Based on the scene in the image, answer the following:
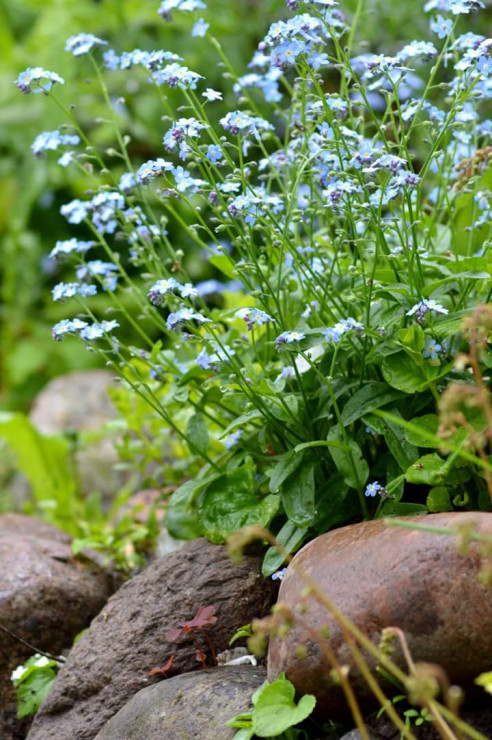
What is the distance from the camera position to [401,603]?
1751mm

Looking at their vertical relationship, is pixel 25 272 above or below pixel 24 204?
below

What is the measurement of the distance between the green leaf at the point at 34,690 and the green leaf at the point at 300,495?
2.91 ft

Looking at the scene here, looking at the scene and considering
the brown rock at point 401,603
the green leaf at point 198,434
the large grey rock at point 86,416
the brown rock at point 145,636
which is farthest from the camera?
the large grey rock at point 86,416

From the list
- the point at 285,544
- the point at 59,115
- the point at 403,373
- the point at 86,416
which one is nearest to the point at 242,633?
the point at 285,544

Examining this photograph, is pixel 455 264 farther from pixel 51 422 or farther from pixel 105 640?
pixel 51 422

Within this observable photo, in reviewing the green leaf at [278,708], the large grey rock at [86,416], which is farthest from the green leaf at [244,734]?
the large grey rock at [86,416]

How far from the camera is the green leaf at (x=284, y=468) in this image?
7.14 feet

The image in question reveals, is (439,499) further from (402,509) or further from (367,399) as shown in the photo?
(367,399)

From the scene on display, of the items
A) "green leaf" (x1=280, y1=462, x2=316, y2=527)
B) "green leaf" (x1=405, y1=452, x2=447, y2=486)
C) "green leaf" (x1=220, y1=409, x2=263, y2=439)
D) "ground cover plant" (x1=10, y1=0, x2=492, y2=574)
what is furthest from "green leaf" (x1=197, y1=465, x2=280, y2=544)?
"green leaf" (x1=405, y1=452, x2=447, y2=486)

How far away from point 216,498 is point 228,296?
3.36 ft

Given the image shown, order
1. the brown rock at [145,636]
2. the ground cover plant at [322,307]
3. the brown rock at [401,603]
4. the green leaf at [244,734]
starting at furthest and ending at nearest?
1. the brown rock at [145,636]
2. the ground cover plant at [322,307]
3. the green leaf at [244,734]
4. the brown rock at [401,603]

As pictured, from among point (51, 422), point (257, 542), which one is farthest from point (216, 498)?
point (51, 422)

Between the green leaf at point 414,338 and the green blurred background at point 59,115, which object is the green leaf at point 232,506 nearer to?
the green leaf at point 414,338

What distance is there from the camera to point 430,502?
2072mm
